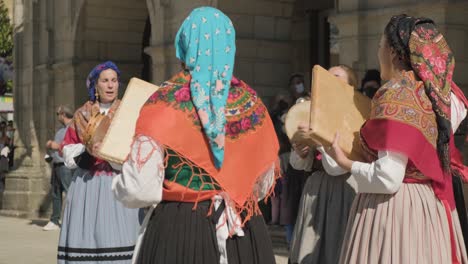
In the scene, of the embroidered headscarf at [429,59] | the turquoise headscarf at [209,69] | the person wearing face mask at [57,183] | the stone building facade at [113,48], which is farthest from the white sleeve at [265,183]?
the person wearing face mask at [57,183]

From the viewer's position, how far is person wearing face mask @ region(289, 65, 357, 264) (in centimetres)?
602

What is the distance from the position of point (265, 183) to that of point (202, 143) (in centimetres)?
40

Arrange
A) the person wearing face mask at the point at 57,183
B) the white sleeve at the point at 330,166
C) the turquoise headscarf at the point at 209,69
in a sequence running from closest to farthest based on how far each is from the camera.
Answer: the turquoise headscarf at the point at 209,69 → the white sleeve at the point at 330,166 → the person wearing face mask at the point at 57,183

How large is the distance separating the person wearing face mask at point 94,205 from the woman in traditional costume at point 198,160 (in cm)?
245

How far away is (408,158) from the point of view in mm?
4172

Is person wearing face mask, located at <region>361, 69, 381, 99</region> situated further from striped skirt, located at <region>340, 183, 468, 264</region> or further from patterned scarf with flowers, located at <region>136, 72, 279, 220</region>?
patterned scarf with flowers, located at <region>136, 72, 279, 220</region>

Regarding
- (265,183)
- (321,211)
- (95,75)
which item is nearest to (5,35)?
(95,75)

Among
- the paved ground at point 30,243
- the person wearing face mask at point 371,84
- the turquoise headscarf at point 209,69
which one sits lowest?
the paved ground at point 30,243

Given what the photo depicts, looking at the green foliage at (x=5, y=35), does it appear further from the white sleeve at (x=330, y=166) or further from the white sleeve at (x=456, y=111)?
the white sleeve at (x=456, y=111)

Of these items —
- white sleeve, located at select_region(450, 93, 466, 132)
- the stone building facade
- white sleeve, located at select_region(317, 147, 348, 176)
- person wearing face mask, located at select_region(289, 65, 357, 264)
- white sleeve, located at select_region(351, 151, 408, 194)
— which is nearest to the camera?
white sleeve, located at select_region(351, 151, 408, 194)

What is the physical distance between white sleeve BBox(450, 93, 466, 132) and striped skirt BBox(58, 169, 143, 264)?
2.79m

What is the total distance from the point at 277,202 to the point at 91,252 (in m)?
3.87

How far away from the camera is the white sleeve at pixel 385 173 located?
414 centimetres

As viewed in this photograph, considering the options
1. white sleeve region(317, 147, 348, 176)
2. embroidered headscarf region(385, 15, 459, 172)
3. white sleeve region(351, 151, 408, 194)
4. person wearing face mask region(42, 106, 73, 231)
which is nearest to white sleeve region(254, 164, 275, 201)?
white sleeve region(351, 151, 408, 194)
